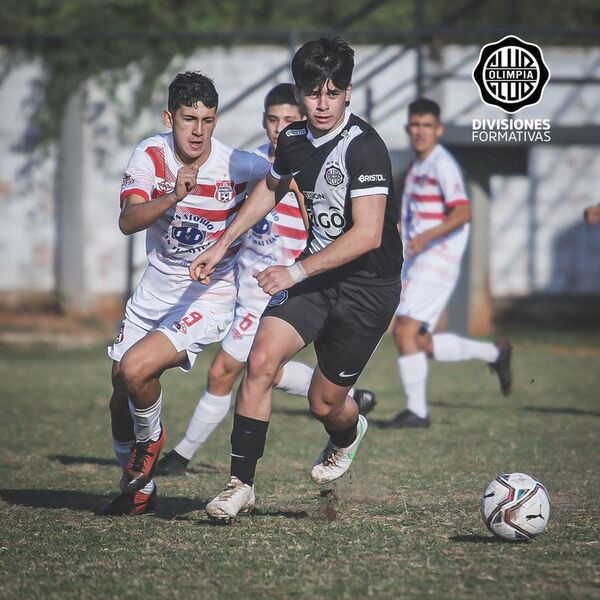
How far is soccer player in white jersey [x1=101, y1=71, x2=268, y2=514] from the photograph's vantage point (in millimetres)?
5523

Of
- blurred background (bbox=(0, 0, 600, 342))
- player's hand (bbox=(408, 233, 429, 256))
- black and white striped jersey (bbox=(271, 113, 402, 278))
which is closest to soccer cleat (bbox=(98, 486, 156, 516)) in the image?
black and white striped jersey (bbox=(271, 113, 402, 278))

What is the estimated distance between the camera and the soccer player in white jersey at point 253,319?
22.5 feet

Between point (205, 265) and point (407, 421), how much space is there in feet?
12.4

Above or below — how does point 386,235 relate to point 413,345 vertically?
above

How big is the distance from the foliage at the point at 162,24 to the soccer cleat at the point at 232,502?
9649 millimetres

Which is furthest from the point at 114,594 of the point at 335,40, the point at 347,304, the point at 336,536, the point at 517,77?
the point at 517,77

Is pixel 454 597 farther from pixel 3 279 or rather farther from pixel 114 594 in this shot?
pixel 3 279

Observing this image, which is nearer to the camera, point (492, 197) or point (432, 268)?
point (432, 268)

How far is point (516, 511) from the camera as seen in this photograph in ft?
15.6

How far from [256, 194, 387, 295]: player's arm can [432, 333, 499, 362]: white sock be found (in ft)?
14.3

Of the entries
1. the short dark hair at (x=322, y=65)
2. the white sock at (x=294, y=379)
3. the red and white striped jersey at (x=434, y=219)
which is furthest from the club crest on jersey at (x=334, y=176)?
the red and white striped jersey at (x=434, y=219)

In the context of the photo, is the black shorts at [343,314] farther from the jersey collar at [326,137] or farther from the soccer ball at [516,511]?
the soccer ball at [516,511]

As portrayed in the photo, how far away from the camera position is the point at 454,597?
398cm

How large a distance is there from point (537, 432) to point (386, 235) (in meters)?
3.56
